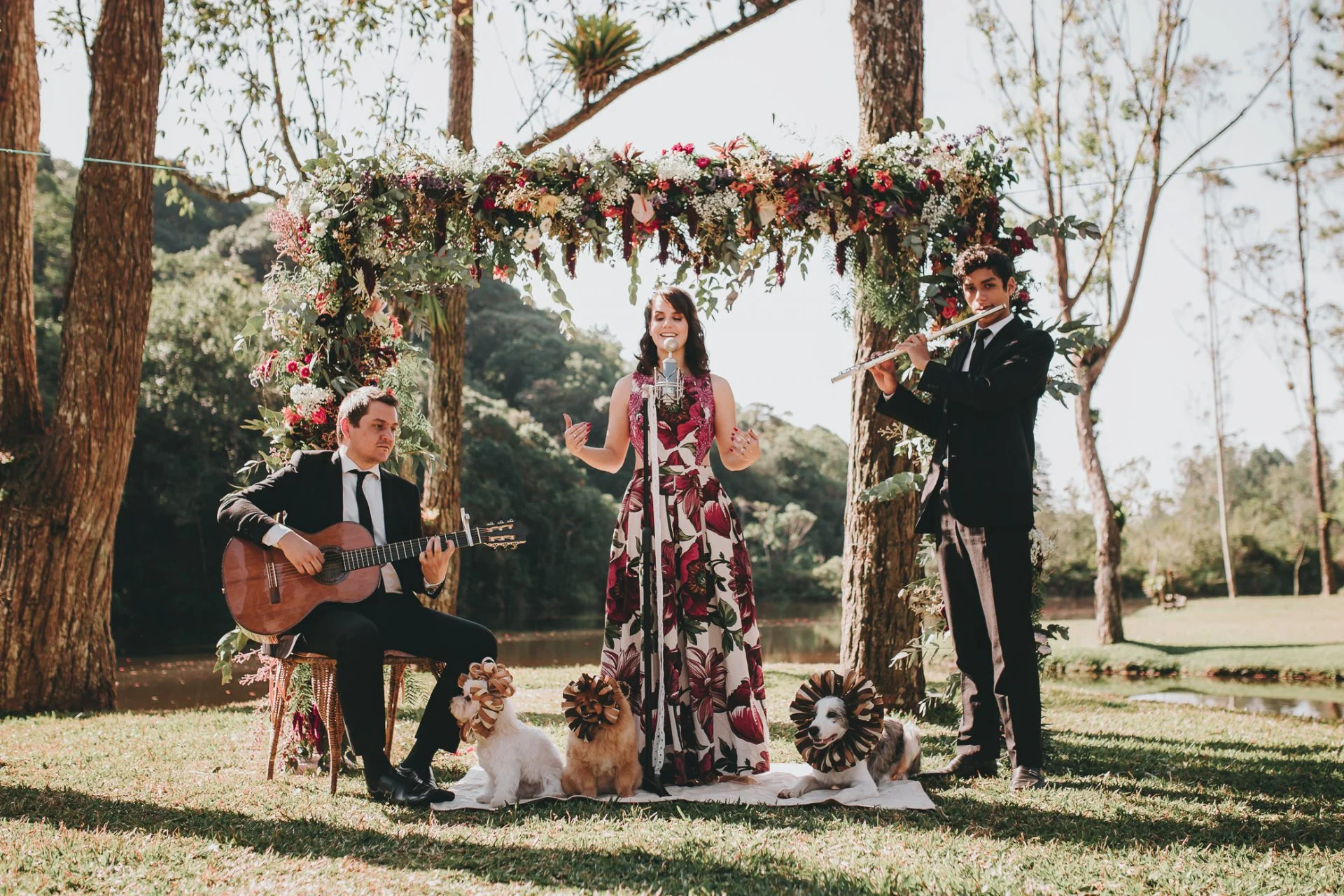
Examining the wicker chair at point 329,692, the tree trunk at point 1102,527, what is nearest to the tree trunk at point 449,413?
the wicker chair at point 329,692

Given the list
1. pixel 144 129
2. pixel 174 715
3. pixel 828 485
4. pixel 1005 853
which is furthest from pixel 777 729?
pixel 828 485

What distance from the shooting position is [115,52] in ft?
24.2

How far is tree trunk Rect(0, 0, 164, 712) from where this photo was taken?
272 inches

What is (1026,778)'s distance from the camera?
3922 mm

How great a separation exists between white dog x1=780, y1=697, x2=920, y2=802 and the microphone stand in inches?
24.5

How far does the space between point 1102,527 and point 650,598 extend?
11123 mm

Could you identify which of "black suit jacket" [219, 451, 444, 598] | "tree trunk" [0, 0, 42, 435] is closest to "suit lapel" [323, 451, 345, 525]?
"black suit jacket" [219, 451, 444, 598]

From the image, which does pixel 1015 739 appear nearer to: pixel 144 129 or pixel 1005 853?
pixel 1005 853

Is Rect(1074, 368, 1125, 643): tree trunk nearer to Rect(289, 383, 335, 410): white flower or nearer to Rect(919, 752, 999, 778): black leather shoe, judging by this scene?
Rect(919, 752, 999, 778): black leather shoe

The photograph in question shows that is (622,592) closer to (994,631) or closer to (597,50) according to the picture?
(994,631)

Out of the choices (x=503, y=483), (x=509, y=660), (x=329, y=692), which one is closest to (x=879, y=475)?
(x=329, y=692)

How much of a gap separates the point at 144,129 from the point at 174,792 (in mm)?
5541

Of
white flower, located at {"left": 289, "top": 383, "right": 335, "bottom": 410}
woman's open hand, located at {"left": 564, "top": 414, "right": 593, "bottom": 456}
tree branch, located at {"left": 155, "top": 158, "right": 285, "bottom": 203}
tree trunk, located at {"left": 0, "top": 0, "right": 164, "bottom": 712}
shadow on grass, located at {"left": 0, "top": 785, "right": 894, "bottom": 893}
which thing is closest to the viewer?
shadow on grass, located at {"left": 0, "top": 785, "right": 894, "bottom": 893}

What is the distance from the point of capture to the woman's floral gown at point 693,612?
13.9 ft
